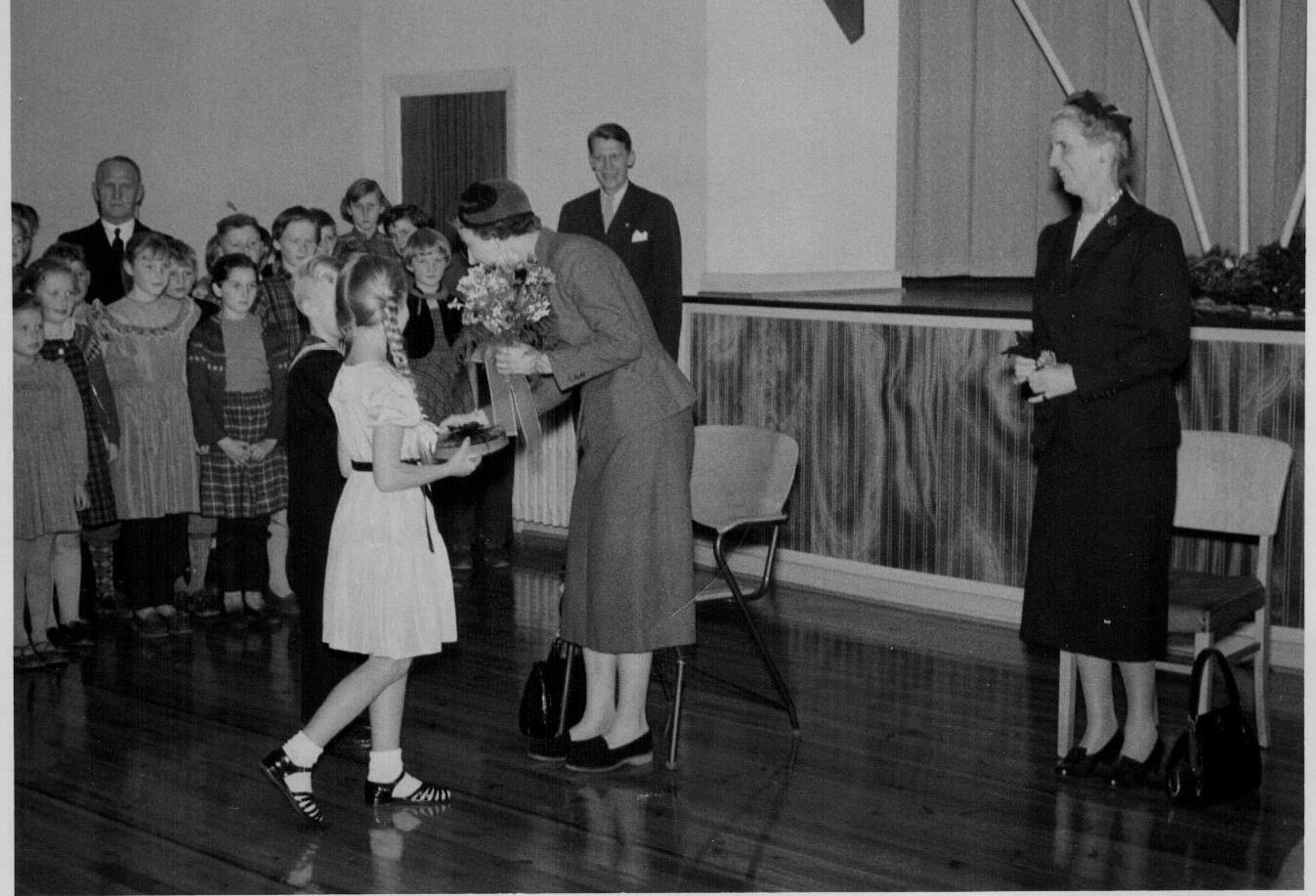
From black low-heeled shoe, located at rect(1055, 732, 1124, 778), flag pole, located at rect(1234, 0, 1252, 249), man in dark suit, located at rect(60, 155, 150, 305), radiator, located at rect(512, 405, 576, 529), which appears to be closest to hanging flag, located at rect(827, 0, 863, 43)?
flag pole, located at rect(1234, 0, 1252, 249)

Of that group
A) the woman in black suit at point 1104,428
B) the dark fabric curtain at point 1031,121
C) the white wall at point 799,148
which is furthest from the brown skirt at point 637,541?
the dark fabric curtain at point 1031,121

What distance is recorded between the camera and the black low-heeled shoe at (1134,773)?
4.49m

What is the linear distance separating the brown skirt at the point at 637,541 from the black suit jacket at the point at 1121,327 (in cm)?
97

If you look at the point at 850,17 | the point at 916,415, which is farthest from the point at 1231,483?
the point at 850,17

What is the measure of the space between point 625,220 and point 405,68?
228 centimetres

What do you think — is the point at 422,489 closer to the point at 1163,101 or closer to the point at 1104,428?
the point at 1104,428

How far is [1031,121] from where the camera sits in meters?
9.22

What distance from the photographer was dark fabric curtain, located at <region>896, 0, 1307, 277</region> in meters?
9.00

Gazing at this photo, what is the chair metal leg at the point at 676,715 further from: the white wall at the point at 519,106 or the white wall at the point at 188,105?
the white wall at the point at 188,105

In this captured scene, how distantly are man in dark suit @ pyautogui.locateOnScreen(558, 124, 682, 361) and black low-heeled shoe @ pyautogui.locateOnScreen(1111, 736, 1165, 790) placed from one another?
121 inches

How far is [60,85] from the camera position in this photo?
8.25m

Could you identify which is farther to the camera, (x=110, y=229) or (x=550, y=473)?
(x=550, y=473)

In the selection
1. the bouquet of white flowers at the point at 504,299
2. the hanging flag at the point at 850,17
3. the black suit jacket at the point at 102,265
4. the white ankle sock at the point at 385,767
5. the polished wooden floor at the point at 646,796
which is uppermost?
the hanging flag at the point at 850,17

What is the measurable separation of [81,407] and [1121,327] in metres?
3.41
